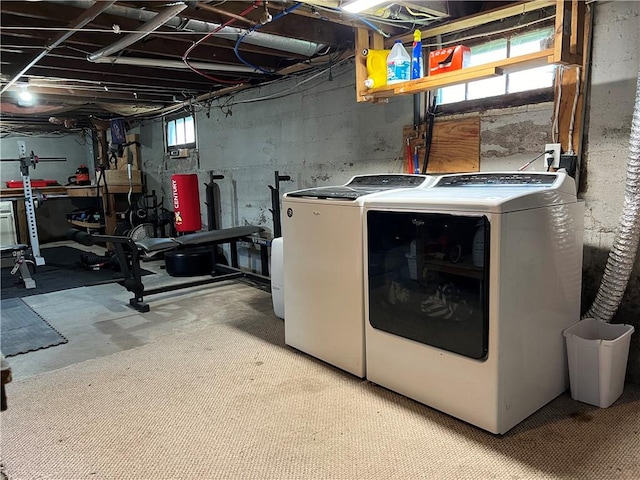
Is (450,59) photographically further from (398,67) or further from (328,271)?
(328,271)

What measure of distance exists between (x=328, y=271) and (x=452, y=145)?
4.02ft

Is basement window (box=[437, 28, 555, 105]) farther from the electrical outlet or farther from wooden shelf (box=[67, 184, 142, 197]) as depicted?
wooden shelf (box=[67, 184, 142, 197])

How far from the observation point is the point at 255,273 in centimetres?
516

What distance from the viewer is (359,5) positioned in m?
2.30

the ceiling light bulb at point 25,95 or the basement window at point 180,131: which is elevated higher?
the ceiling light bulb at point 25,95

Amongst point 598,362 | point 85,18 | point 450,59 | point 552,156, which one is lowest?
point 598,362

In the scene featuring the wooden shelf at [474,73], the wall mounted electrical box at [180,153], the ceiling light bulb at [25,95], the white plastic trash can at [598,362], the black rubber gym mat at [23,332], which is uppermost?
the ceiling light bulb at [25,95]

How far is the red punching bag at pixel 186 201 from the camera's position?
5383 mm

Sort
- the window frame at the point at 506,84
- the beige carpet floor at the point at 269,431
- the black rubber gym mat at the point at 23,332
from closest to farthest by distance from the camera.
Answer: the beige carpet floor at the point at 269,431, the window frame at the point at 506,84, the black rubber gym mat at the point at 23,332

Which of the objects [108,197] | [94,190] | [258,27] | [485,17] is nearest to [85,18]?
[258,27]

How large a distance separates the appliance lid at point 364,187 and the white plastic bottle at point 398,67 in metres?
0.62

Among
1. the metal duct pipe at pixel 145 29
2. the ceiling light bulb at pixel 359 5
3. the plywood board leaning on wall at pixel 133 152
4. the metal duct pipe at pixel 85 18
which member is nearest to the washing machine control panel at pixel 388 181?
the ceiling light bulb at pixel 359 5

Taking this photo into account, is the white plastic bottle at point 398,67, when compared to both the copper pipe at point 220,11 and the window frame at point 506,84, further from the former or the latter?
the copper pipe at point 220,11

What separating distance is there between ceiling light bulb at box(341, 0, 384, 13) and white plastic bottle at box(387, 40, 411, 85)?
1.48 ft
